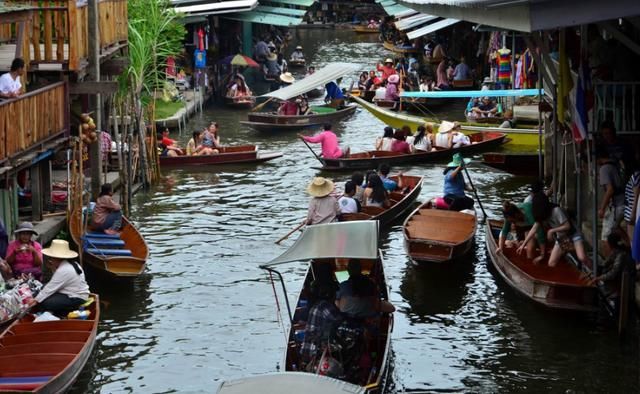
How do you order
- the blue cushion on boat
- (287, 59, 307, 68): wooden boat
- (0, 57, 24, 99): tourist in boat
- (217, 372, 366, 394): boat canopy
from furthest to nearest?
(287, 59, 307, 68): wooden boat
the blue cushion on boat
(0, 57, 24, 99): tourist in boat
(217, 372, 366, 394): boat canopy

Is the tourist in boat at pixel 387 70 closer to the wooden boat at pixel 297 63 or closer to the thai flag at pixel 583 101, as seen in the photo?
the wooden boat at pixel 297 63

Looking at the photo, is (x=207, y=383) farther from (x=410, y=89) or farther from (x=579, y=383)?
(x=410, y=89)

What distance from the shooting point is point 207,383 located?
13.7 m

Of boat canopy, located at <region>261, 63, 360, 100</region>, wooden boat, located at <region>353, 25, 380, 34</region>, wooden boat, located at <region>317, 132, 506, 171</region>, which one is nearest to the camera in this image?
wooden boat, located at <region>317, 132, 506, 171</region>

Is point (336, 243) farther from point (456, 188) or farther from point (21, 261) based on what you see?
point (456, 188)

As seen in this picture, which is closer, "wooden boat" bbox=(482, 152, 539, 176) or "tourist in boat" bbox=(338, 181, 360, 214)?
Answer: "tourist in boat" bbox=(338, 181, 360, 214)

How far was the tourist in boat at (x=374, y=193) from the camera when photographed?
2069 cm

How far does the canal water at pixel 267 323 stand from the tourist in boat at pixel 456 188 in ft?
2.54

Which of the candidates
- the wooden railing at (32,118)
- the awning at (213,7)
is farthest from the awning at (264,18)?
the wooden railing at (32,118)

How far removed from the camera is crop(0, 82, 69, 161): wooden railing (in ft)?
52.5

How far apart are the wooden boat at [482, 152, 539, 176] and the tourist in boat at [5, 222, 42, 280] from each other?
11320 millimetres

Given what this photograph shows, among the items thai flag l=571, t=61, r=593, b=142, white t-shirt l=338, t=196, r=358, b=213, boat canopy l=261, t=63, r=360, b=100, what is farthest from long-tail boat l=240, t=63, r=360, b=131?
thai flag l=571, t=61, r=593, b=142

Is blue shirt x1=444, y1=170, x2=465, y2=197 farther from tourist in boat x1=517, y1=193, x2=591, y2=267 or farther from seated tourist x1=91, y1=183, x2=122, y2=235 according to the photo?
seated tourist x1=91, y1=183, x2=122, y2=235

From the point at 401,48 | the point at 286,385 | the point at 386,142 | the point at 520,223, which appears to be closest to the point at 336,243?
the point at 286,385
